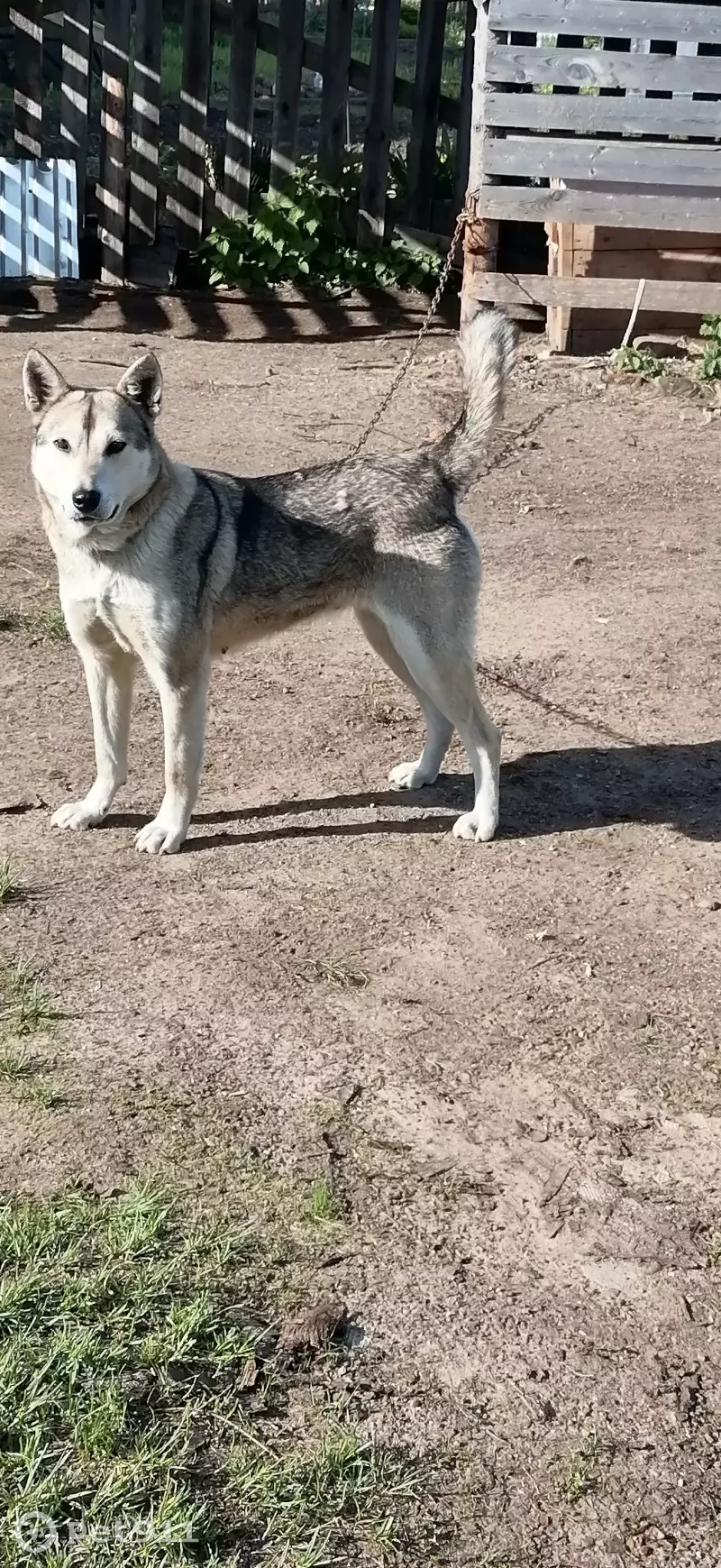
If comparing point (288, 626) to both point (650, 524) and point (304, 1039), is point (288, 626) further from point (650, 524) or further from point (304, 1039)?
point (650, 524)

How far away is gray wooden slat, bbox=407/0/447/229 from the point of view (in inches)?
486

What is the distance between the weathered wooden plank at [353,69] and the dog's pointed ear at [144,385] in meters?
8.78

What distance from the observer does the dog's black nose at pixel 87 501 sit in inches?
179

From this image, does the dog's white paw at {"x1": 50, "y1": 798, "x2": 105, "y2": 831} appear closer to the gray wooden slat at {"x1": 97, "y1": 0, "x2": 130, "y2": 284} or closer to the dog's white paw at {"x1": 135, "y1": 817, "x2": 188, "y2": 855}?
the dog's white paw at {"x1": 135, "y1": 817, "x2": 188, "y2": 855}

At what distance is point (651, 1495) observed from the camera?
9.53 feet

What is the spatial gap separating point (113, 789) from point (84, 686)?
1243mm

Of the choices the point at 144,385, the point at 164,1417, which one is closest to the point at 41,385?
A: the point at 144,385

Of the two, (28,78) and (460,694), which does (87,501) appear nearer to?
(460,694)

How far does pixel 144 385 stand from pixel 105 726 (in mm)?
1141

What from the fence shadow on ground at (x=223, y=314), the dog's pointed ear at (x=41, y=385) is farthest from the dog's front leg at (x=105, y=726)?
the fence shadow on ground at (x=223, y=314)

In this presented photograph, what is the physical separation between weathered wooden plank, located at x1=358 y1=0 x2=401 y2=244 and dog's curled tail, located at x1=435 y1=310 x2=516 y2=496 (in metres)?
7.83

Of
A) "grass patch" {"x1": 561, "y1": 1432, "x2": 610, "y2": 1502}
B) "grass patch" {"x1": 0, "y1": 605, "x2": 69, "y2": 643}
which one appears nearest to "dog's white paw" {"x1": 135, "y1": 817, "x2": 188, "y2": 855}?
"grass patch" {"x1": 0, "y1": 605, "x2": 69, "y2": 643}

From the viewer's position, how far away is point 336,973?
14.8 ft

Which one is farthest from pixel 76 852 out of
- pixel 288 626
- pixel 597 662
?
pixel 597 662
